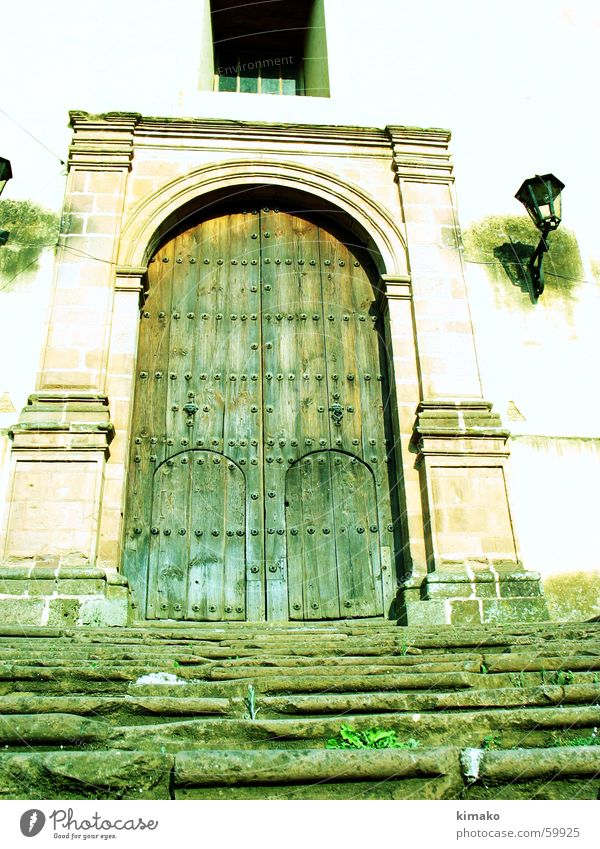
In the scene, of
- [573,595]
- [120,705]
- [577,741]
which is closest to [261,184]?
[573,595]

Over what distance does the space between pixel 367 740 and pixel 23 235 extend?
516 cm

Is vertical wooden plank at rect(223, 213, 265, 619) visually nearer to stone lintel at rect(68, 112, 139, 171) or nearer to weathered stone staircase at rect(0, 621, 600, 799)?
stone lintel at rect(68, 112, 139, 171)

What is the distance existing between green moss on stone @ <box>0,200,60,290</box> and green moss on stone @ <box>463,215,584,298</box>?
3419mm

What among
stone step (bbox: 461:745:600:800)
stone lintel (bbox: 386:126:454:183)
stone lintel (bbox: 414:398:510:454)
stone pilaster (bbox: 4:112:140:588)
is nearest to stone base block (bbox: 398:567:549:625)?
stone lintel (bbox: 414:398:510:454)

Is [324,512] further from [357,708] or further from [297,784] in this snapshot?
[297,784]

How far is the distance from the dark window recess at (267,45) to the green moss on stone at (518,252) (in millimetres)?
2464

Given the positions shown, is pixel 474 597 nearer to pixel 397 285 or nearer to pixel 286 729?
pixel 397 285

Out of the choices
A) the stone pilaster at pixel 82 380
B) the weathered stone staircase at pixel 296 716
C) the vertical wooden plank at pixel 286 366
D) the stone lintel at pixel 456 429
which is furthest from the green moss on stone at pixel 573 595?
the stone pilaster at pixel 82 380

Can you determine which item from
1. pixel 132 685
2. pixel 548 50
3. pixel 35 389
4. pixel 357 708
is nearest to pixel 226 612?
pixel 35 389

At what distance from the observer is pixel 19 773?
2084mm

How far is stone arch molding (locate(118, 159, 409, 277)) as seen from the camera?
6.24 meters

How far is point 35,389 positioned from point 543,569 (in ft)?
12.5

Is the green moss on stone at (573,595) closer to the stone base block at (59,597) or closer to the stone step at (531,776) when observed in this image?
the stone base block at (59,597)

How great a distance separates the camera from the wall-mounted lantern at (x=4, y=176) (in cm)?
609
